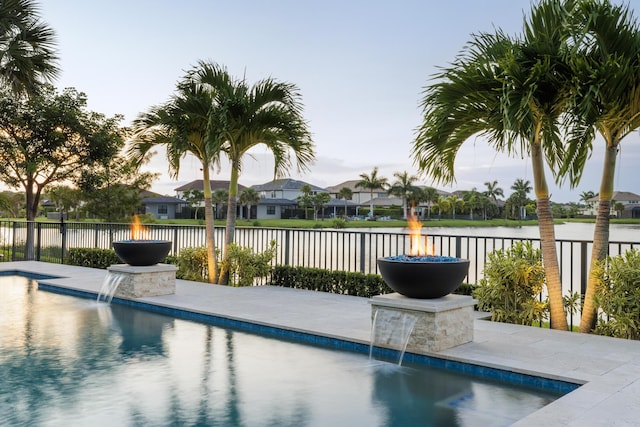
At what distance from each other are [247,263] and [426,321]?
18.0 feet

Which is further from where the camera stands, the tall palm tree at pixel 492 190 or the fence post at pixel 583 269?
the tall palm tree at pixel 492 190

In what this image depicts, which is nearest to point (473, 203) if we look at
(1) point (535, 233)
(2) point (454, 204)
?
(2) point (454, 204)

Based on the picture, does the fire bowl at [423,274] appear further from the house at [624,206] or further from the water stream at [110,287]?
the house at [624,206]

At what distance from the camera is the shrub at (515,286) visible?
6.62 metres

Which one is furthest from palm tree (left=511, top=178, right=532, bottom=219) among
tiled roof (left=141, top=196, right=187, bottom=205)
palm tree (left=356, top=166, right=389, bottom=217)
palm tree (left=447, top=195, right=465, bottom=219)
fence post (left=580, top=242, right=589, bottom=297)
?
fence post (left=580, top=242, right=589, bottom=297)

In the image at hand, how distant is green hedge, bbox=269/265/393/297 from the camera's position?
8876mm

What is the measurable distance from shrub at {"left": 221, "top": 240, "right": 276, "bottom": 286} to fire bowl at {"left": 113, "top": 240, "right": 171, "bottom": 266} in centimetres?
167

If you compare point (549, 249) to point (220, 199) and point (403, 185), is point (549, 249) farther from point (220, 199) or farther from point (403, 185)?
point (403, 185)

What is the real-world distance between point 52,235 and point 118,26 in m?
6.05

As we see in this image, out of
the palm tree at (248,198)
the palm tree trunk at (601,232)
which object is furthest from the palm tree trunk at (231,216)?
the palm tree at (248,198)

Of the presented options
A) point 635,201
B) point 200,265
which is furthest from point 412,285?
point 635,201

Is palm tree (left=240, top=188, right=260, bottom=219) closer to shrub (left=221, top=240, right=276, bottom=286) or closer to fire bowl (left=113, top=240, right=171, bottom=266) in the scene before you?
shrub (left=221, top=240, right=276, bottom=286)

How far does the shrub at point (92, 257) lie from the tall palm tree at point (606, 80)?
414 inches

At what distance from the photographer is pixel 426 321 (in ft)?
17.5
